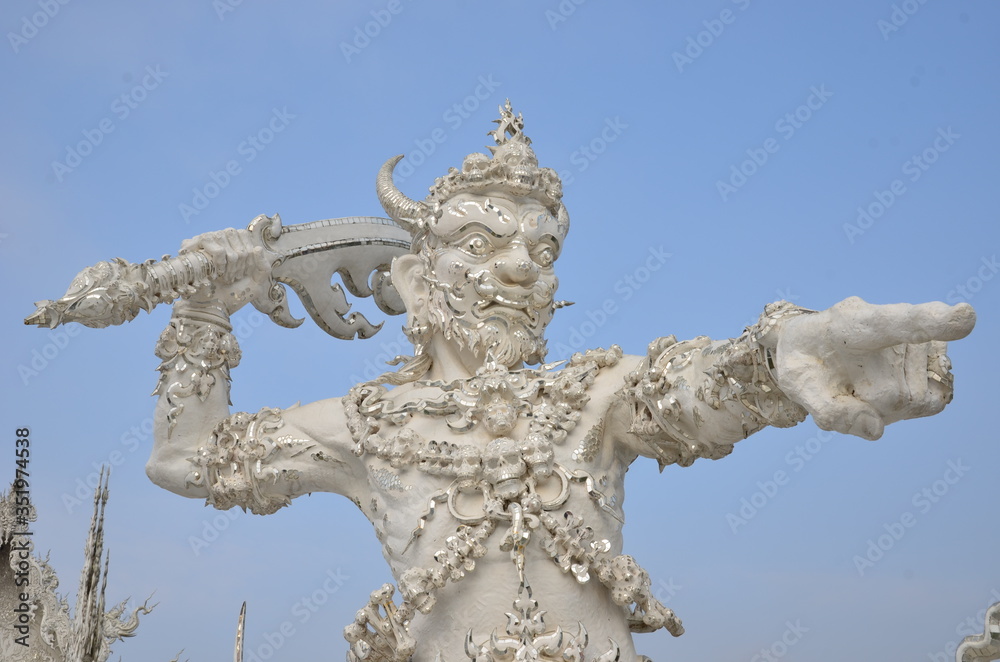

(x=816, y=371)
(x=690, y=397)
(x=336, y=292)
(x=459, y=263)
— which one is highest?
(x=336, y=292)

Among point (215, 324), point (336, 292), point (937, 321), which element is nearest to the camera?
point (937, 321)

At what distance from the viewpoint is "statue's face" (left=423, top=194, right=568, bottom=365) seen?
386 cm

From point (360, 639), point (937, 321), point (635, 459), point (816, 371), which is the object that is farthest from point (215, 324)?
point (937, 321)

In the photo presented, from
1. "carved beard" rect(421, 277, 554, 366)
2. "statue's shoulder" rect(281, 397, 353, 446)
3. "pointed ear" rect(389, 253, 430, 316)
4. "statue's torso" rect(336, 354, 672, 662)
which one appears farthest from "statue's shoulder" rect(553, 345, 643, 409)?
"statue's shoulder" rect(281, 397, 353, 446)

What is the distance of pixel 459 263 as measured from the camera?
388 centimetres

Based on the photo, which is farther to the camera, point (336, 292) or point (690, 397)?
point (336, 292)

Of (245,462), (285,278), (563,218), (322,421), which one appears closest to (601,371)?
(563,218)

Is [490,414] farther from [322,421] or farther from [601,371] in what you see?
[322,421]

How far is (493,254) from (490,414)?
24.1 inches

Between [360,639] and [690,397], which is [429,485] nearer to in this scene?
[360,639]

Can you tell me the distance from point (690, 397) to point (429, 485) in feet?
3.03

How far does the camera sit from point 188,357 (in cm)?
411

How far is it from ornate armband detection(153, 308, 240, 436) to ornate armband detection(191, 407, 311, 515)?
173mm

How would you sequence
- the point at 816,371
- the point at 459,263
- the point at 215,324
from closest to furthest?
the point at 816,371, the point at 459,263, the point at 215,324
